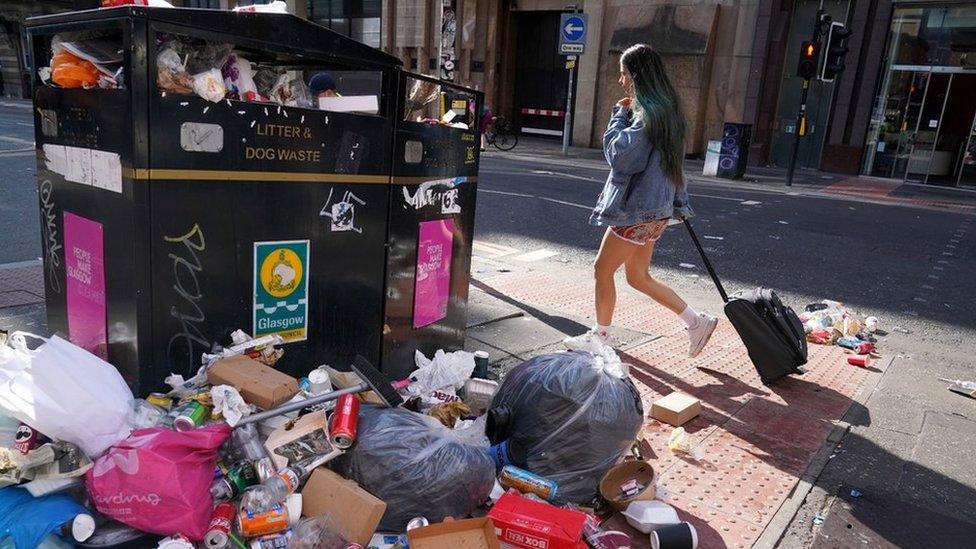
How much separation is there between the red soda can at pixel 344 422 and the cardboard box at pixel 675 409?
172cm

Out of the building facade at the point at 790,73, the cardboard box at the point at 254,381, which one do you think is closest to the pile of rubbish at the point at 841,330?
the cardboard box at the point at 254,381

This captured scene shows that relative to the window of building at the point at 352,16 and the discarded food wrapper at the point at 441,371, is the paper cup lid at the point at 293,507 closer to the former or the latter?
the discarded food wrapper at the point at 441,371

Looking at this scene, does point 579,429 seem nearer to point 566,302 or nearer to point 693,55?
point 566,302

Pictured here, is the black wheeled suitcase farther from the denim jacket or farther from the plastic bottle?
the plastic bottle

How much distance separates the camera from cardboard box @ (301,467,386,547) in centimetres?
222

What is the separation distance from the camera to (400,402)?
2.72 meters

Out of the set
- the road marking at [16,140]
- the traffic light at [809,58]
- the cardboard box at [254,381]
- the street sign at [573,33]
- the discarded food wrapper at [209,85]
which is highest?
the street sign at [573,33]

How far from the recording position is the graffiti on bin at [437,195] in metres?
3.33

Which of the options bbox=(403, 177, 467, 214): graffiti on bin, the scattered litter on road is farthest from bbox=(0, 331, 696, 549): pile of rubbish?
the scattered litter on road

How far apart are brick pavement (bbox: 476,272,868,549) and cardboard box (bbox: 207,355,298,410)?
4.51ft

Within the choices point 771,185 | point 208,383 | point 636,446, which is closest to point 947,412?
point 636,446

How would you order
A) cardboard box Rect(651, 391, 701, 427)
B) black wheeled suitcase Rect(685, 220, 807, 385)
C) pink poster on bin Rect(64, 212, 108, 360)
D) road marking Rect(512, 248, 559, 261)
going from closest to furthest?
pink poster on bin Rect(64, 212, 108, 360) < cardboard box Rect(651, 391, 701, 427) < black wheeled suitcase Rect(685, 220, 807, 385) < road marking Rect(512, 248, 559, 261)

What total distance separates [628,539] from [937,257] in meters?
7.75

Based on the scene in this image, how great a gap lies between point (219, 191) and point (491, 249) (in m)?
5.01
